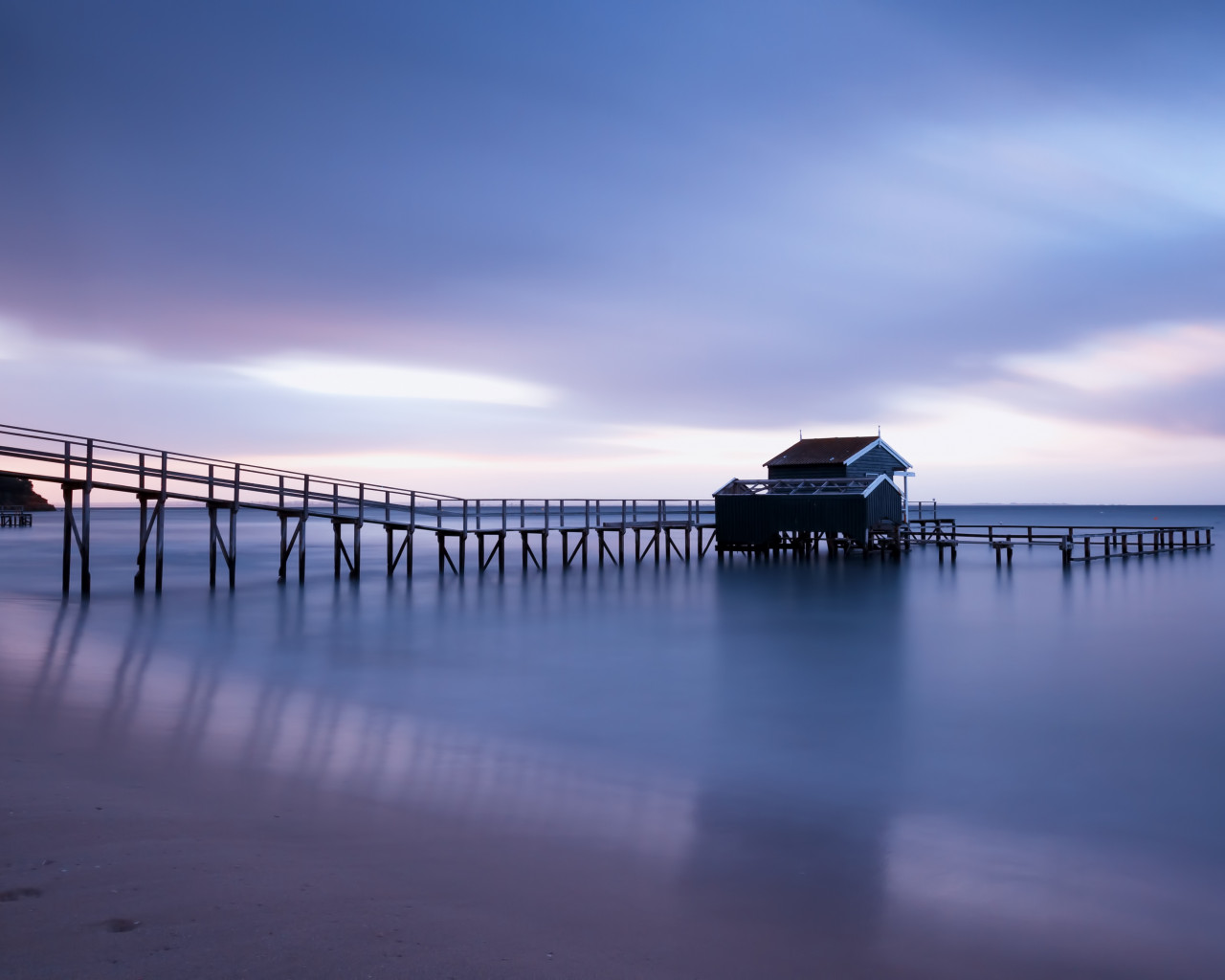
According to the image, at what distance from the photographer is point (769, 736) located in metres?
11.0

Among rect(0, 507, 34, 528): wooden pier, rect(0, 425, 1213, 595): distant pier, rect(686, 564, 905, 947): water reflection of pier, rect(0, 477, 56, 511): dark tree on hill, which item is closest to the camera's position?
rect(686, 564, 905, 947): water reflection of pier

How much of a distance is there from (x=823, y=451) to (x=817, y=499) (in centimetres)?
360

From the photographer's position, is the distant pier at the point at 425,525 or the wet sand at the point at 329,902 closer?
the wet sand at the point at 329,902

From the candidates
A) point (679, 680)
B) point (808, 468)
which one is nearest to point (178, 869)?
point (679, 680)

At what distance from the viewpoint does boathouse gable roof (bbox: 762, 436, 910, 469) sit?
126ft

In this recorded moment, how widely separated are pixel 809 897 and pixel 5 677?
1096 centimetres

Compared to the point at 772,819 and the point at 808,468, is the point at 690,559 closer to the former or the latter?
the point at 808,468

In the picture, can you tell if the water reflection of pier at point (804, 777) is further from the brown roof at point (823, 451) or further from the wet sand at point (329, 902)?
the brown roof at point (823, 451)

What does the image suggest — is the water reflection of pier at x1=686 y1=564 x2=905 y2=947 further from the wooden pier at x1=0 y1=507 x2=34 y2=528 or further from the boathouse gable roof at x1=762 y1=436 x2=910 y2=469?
the wooden pier at x1=0 y1=507 x2=34 y2=528

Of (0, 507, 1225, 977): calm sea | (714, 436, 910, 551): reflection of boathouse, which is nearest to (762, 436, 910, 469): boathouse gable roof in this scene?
(714, 436, 910, 551): reflection of boathouse

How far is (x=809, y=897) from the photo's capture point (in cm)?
604

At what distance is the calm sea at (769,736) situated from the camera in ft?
20.3

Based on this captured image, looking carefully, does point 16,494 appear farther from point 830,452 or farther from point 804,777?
point 804,777

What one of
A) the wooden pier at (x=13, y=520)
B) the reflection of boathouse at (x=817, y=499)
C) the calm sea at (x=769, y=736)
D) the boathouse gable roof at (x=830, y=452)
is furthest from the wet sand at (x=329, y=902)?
the wooden pier at (x=13, y=520)
